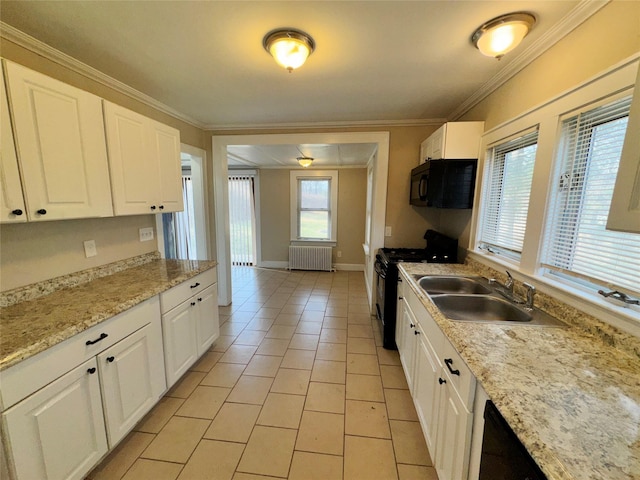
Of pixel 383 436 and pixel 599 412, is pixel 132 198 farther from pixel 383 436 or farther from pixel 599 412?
pixel 599 412

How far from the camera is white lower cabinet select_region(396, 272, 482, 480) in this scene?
1.02 metres

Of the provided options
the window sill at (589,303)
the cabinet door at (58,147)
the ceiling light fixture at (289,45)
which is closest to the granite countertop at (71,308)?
the cabinet door at (58,147)

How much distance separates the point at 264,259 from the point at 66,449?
491 cm

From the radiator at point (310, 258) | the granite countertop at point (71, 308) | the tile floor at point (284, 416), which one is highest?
the granite countertop at point (71, 308)

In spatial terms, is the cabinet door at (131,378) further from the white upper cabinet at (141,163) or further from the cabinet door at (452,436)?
the cabinet door at (452,436)

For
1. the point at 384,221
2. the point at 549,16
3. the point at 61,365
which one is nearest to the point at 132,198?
the point at 61,365

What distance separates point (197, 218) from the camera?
345cm

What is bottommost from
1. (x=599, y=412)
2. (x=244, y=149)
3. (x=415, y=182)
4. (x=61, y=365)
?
(x=61, y=365)

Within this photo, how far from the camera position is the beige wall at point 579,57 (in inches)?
43.1

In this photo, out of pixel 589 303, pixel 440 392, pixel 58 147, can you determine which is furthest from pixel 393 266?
pixel 58 147

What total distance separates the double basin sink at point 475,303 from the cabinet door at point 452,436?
39 centimetres

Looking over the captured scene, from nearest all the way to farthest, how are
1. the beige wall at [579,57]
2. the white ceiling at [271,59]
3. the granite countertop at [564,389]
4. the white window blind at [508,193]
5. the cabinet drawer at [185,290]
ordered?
the granite countertop at [564,389]
the beige wall at [579,57]
the white ceiling at [271,59]
the white window blind at [508,193]
the cabinet drawer at [185,290]

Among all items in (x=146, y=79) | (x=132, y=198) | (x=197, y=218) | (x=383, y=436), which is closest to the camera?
(x=383, y=436)

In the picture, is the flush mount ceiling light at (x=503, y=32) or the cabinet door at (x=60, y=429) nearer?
the cabinet door at (x=60, y=429)
